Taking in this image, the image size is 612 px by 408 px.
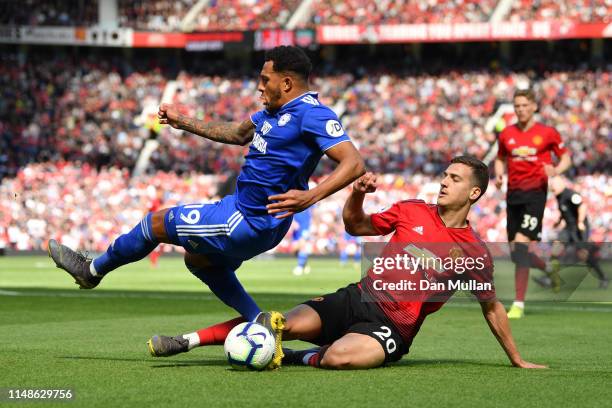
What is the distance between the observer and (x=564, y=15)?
3781 centimetres

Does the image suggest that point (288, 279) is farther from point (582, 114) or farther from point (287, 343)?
point (582, 114)

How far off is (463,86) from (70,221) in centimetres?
1417

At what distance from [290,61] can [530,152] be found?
594cm

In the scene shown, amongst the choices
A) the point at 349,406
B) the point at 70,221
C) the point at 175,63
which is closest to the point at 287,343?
the point at 349,406

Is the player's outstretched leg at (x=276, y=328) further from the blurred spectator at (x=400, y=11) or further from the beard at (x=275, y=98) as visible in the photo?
the blurred spectator at (x=400, y=11)

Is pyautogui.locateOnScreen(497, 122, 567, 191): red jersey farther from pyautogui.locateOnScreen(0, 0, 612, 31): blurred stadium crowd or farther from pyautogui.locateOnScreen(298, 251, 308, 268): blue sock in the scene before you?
pyautogui.locateOnScreen(0, 0, 612, 31): blurred stadium crowd

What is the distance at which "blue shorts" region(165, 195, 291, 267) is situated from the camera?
7.27 metres

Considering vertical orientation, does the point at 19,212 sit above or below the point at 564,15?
below

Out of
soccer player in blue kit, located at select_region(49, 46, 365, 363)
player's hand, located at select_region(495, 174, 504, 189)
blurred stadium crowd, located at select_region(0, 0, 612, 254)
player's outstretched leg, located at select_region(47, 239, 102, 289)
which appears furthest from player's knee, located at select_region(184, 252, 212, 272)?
blurred stadium crowd, located at select_region(0, 0, 612, 254)

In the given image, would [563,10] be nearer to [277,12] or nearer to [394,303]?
[277,12]

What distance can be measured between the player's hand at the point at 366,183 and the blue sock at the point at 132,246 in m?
1.51

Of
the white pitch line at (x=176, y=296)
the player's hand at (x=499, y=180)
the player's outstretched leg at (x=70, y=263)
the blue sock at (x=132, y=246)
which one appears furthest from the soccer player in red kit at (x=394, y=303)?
the white pitch line at (x=176, y=296)

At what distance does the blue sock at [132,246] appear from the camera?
7465mm

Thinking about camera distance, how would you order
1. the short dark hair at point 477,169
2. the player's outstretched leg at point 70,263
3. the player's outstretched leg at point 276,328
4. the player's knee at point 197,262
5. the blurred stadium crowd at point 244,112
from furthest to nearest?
the blurred stadium crowd at point 244,112, the player's knee at point 197,262, the player's outstretched leg at point 70,263, the short dark hair at point 477,169, the player's outstretched leg at point 276,328
